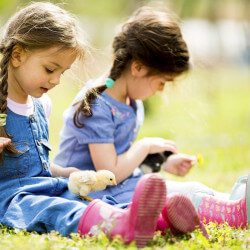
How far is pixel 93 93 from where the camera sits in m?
3.18

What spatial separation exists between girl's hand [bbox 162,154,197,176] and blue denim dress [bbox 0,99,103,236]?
1091 mm

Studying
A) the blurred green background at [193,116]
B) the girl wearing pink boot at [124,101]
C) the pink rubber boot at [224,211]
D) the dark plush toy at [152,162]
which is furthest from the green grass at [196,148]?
the dark plush toy at [152,162]

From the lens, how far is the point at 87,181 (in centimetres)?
255

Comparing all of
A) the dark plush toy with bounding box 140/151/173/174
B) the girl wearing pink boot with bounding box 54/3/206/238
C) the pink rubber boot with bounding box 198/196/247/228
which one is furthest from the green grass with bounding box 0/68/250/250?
the dark plush toy with bounding box 140/151/173/174

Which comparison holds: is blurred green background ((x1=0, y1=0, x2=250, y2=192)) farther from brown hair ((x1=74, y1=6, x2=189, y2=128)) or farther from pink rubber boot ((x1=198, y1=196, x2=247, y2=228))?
pink rubber boot ((x1=198, y1=196, x2=247, y2=228))

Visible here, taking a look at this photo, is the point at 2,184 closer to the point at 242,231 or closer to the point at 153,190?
the point at 153,190

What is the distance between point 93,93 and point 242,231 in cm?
140

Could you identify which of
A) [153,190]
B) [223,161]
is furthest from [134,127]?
[223,161]

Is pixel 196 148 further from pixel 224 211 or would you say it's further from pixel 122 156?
pixel 224 211

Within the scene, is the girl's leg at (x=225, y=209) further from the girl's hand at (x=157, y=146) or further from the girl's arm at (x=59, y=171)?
the girl's arm at (x=59, y=171)

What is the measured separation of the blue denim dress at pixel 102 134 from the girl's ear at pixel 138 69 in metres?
0.25

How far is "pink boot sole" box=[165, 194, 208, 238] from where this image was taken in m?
2.15

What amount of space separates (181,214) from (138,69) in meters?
1.41

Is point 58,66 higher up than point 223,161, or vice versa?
point 58,66
